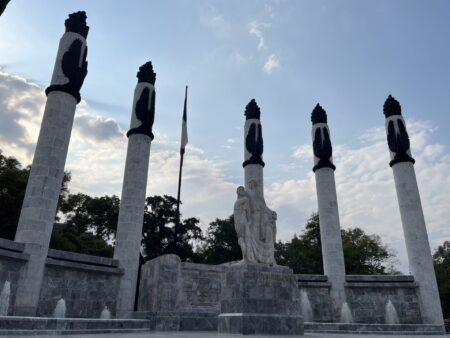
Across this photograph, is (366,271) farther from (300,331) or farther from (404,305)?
(300,331)

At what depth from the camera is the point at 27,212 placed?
13836 mm

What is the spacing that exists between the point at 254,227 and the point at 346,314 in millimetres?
11761

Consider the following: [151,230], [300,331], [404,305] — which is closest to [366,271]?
[404,305]

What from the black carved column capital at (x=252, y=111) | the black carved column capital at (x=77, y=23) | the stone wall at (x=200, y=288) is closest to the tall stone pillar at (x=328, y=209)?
the black carved column capital at (x=252, y=111)

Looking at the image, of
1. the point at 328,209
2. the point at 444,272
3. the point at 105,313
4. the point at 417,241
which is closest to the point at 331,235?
the point at 328,209

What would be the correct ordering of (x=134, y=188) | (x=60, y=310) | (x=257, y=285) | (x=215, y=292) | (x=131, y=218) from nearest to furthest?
(x=257, y=285) < (x=60, y=310) < (x=215, y=292) < (x=131, y=218) < (x=134, y=188)

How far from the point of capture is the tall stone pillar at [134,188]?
16734mm

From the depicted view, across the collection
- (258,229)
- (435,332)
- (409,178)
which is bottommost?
(435,332)

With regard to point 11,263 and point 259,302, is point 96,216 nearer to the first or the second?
point 11,263

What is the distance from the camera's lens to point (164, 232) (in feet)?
123

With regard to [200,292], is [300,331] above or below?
below

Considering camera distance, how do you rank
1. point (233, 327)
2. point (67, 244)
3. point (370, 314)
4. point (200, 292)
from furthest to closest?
1. point (67, 244)
2. point (370, 314)
3. point (200, 292)
4. point (233, 327)

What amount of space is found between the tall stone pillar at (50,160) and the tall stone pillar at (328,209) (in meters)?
15.0

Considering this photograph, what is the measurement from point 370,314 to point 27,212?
17.7 metres
